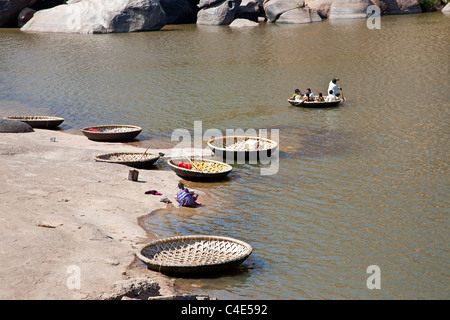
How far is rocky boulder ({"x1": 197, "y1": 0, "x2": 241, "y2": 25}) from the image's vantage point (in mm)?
56312

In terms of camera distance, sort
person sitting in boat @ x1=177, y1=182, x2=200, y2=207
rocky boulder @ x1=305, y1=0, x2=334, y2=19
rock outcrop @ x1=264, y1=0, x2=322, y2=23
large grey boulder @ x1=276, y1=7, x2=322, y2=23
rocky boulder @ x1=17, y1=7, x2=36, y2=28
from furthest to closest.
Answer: rocky boulder @ x1=305, y1=0, x2=334, y2=19
rocky boulder @ x1=17, y1=7, x2=36, y2=28
rock outcrop @ x1=264, y1=0, x2=322, y2=23
large grey boulder @ x1=276, y1=7, x2=322, y2=23
person sitting in boat @ x1=177, y1=182, x2=200, y2=207

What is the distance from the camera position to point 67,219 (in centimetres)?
1307

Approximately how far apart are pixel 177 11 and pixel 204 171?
44.2 meters

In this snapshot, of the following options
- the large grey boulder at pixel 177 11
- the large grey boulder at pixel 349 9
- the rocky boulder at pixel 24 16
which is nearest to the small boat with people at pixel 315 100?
the large grey boulder at pixel 349 9

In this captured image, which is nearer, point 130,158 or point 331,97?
point 130,158

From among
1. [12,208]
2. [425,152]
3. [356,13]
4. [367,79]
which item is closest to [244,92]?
[367,79]

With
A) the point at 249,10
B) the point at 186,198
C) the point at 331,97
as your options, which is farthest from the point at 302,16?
the point at 186,198

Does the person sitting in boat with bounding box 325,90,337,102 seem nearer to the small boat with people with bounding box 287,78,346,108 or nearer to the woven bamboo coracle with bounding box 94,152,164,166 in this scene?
the small boat with people with bounding box 287,78,346,108

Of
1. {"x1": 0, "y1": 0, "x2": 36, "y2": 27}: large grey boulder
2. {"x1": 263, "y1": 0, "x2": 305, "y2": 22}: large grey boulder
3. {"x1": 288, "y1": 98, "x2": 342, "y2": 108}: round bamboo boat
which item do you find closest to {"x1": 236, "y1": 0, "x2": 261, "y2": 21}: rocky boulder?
{"x1": 263, "y1": 0, "x2": 305, "y2": 22}: large grey boulder

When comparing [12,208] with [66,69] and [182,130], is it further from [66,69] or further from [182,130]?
[66,69]

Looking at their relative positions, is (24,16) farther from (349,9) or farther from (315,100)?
(315,100)

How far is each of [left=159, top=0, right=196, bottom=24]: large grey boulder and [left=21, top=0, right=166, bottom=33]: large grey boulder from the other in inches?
234

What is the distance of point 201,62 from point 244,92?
346 inches

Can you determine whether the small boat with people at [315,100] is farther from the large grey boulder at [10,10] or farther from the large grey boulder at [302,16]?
the large grey boulder at [10,10]
